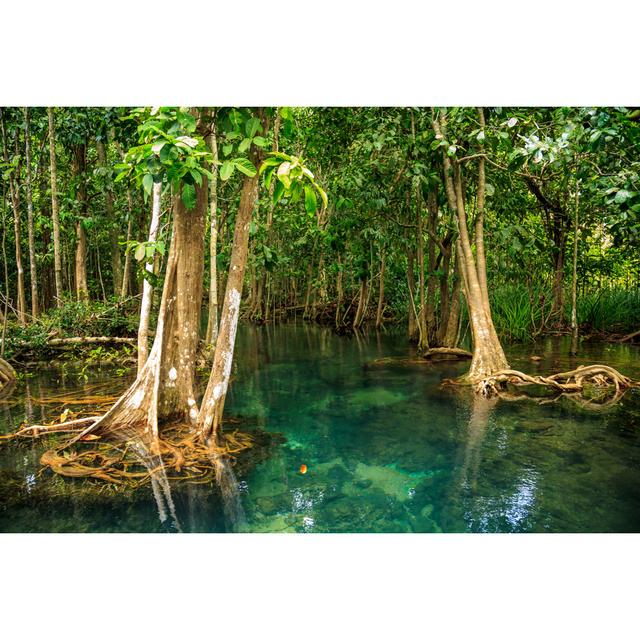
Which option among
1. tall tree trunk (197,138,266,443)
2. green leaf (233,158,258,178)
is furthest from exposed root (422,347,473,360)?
green leaf (233,158,258,178)

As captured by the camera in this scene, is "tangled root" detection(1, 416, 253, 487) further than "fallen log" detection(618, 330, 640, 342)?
No

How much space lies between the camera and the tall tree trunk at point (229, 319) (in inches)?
185

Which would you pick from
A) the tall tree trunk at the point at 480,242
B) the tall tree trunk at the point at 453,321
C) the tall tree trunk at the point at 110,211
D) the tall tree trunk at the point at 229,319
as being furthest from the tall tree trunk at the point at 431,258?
the tall tree trunk at the point at 110,211

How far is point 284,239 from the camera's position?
17391 millimetres

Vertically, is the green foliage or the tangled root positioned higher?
the green foliage

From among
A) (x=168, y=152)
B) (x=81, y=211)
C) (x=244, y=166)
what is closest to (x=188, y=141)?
(x=168, y=152)

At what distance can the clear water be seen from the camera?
3295 millimetres

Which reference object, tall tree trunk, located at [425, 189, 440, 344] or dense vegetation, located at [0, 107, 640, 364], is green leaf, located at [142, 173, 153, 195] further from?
tall tree trunk, located at [425, 189, 440, 344]

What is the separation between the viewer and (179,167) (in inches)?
124

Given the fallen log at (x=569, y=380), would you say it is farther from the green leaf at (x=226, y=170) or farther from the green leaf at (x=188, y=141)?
the green leaf at (x=188, y=141)

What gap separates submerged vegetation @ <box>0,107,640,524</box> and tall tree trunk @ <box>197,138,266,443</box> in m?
0.02

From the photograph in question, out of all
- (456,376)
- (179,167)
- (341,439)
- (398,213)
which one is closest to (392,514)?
(341,439)
